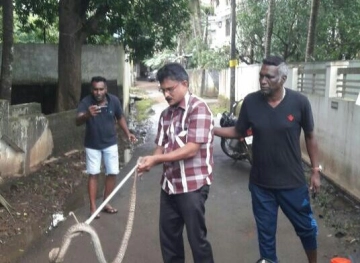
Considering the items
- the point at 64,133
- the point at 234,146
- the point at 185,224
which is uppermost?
the point at 185,224

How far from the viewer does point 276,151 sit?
355cm

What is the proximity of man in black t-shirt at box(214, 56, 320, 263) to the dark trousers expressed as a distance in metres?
0.51

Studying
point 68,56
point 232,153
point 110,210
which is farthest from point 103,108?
point 68,56

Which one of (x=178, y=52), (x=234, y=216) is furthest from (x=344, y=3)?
(x=178, y=52)

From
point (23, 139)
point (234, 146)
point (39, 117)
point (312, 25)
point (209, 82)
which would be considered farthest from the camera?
point (209, 82)

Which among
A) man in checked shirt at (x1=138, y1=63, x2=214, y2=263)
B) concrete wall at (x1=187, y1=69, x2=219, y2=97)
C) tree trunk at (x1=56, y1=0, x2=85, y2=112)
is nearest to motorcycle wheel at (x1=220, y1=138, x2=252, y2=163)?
tree trunk at (x1=56, y1=0, x2=85, y2=112)

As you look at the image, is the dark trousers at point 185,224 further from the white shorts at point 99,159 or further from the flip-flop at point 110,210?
the flip-flop at point 110,210

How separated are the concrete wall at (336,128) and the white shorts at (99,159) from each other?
3.08 meters

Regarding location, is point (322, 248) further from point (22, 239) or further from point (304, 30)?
point (304, 30)

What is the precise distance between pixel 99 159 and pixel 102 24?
676 cm

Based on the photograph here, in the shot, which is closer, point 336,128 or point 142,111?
point 336,128

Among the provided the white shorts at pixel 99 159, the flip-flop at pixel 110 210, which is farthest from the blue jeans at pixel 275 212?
the flip-flop at pixel 110 210

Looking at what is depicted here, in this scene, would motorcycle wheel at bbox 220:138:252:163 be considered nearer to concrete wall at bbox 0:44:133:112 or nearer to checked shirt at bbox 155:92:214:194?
checked shirt at bbox 155:92:214:194

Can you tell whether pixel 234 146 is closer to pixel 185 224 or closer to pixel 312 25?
pixel 312 25
